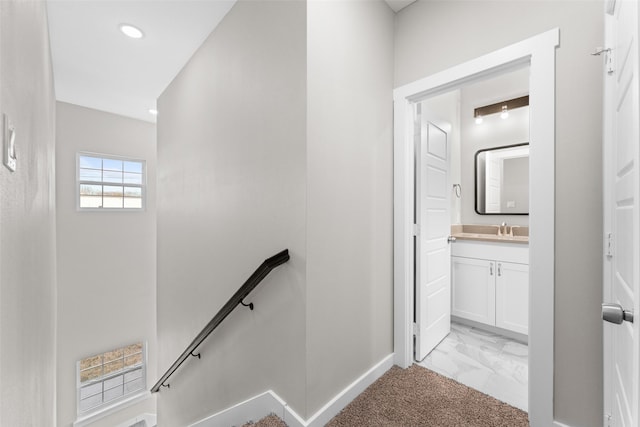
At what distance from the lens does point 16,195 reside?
870mm

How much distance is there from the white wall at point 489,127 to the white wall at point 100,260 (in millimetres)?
5078

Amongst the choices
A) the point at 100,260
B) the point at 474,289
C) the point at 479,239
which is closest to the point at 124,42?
the point at 100,260

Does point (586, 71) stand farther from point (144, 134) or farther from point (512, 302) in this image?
point (144, 134)

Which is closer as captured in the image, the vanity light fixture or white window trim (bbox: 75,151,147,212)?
the vanity light fixture

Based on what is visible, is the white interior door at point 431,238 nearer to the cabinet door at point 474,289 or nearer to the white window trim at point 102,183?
the cabinet door at point 474,289

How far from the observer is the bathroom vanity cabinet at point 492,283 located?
2.58m

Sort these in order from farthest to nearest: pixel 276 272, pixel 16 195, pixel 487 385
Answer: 1. pixel 487 385
2. pixel 276 272
3. pixel 16 195

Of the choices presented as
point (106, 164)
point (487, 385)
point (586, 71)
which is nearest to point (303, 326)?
point (487, 385)

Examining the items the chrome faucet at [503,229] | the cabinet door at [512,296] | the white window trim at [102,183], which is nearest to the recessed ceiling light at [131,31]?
the white window trim at [102,183]

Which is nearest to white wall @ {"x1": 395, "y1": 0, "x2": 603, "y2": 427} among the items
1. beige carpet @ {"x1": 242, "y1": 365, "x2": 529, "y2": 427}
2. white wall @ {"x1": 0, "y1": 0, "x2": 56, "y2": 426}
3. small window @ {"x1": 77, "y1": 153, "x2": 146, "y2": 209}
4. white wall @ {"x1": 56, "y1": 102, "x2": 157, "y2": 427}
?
beige carpet @ {"x1": 242, "y1": 365, "x2": 529, "y2": 427}

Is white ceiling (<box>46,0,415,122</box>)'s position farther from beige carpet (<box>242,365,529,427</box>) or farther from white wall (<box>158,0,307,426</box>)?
beige carpet (<box>242,365,529,427</box>)

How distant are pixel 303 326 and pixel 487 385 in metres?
1.46

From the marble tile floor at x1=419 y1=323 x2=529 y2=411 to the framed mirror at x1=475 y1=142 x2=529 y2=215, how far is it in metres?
1.44

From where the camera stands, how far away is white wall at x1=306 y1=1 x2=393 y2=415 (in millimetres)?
1509
